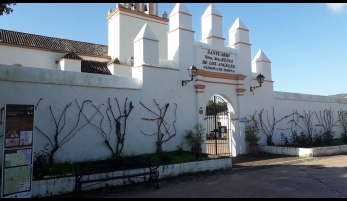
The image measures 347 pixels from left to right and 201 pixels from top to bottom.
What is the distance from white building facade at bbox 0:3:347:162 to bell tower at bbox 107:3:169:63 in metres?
0.08

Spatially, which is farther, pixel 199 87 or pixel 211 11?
pixel 211 11

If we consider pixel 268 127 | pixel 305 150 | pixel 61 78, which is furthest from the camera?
pixel 268 127

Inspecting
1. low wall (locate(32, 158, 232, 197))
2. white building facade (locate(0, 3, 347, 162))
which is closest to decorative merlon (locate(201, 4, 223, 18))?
white building facade (locate(0, 3, 347, 162))

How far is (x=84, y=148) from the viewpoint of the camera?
9531mm

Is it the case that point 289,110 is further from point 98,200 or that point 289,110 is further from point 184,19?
point 98,200

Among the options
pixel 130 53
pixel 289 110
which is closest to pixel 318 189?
pixel 289 110

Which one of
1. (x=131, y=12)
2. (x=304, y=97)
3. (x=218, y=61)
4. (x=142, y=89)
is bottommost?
(x=142, y=89)

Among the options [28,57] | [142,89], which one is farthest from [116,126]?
[28,57]

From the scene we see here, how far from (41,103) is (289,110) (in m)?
13.7

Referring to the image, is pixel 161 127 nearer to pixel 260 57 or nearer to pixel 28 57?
pixel 260 57

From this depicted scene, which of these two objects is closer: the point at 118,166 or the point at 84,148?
the point at 118,166

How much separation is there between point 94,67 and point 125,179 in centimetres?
1195

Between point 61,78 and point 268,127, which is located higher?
point 61,78

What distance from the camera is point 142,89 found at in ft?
36.2
